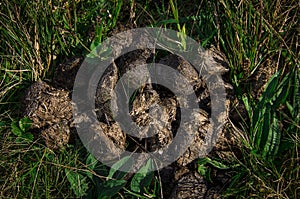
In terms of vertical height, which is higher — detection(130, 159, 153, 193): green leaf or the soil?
the soil

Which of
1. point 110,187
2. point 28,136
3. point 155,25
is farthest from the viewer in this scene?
point 155,25

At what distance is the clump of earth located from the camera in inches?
75.3

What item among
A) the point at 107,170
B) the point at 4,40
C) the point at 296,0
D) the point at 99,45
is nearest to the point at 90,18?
the point at 99,45

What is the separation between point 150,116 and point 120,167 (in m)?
0.23

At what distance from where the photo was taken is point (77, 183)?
1.90m

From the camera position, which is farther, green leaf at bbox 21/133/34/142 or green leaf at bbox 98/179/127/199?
green leaf at bbox 21/133/34/142

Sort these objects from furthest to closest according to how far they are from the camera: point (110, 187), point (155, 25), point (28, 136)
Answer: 1. point (155, 25)
2. point (28, 136)
3. point (110, 187)

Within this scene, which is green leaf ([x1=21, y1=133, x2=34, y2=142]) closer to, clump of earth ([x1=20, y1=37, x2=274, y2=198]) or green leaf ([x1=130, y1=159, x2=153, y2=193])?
clump of earth ([x1=20, y1=37, x2=274, y2=198])

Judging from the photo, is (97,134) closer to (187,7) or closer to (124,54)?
(124,54)

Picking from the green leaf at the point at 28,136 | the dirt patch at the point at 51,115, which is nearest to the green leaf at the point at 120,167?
the dirt patch at the point at 51,115

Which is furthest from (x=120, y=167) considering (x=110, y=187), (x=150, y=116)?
(x=150, y=116)

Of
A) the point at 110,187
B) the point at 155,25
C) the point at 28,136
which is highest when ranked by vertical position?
the point at 155,25

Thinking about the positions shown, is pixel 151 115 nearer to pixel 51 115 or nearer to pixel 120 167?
pixel 120 167

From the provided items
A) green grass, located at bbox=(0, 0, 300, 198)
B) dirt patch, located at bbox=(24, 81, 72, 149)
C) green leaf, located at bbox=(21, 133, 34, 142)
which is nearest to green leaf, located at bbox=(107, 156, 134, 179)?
green grass, located at bbox=(0, 0, 300, 198)
